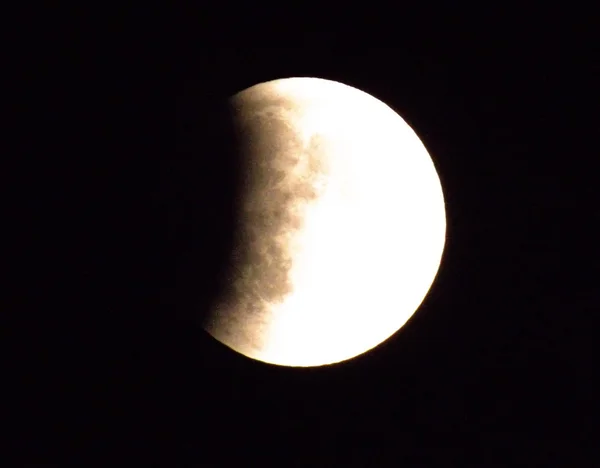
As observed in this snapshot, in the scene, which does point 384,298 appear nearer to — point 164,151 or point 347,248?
point 347,248

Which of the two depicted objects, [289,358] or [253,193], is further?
[289,358]

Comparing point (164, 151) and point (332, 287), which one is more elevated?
point (164, 151)

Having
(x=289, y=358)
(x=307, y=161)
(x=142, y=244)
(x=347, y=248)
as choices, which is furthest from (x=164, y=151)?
(x=289, y=358)

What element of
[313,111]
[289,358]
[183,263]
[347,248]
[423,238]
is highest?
[313,111]
